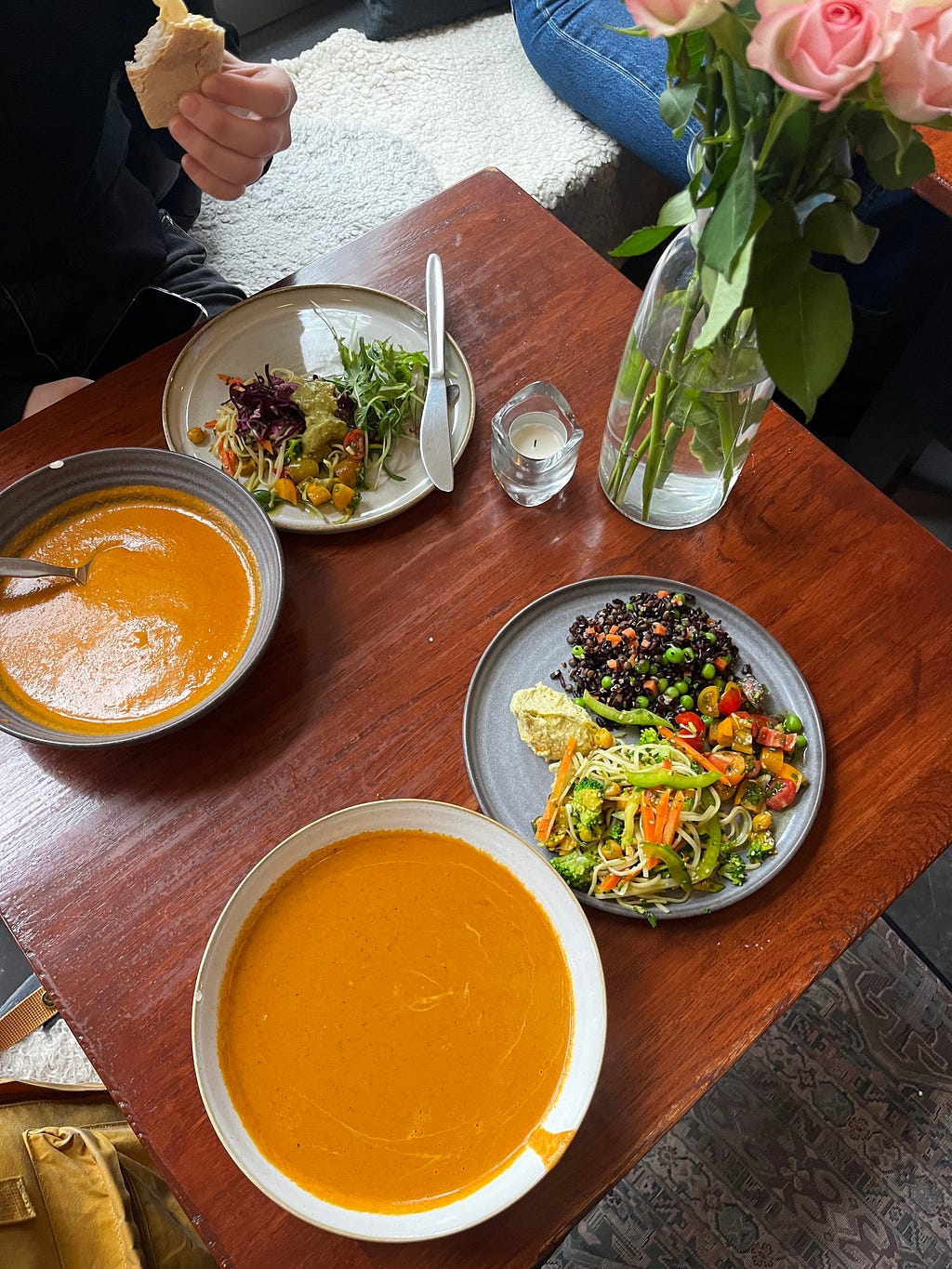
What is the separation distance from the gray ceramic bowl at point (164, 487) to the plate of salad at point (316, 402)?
0.08 metres

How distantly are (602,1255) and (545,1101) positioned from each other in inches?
49.2

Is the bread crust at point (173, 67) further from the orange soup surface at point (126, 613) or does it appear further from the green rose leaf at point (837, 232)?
the green rose leaf at point (837, 232)

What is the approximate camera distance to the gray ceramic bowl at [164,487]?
48.2 inches

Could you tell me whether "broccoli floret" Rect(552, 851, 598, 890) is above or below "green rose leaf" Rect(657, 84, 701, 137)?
below

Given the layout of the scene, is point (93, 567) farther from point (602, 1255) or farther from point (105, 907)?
point (602, 1255)

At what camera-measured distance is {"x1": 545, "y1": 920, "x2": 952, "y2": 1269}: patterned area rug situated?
1914 millimetres

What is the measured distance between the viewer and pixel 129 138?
1823 millimetres

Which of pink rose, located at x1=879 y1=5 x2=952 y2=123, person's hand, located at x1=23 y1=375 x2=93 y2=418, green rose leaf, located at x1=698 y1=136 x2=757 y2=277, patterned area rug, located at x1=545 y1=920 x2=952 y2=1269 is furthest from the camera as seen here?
patterned area rug, located at x1=545 y1=920 x2=952 y2=1269

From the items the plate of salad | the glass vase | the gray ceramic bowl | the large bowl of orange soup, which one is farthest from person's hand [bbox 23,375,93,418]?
the large bowl of orange soup

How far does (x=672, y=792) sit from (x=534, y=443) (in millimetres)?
592

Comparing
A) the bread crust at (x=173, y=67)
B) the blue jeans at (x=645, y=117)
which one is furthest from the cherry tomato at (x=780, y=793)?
the blue jeans at (x=645, y=117)

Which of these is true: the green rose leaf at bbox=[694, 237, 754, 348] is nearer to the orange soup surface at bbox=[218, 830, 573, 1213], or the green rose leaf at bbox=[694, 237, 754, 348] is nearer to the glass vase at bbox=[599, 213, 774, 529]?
the glass vase at bbox=[599, 213, 774, 529]

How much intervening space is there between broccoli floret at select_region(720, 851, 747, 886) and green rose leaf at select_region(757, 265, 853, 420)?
1.80 ft

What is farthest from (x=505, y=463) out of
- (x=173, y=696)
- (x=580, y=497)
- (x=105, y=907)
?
(x=105, y=907)
